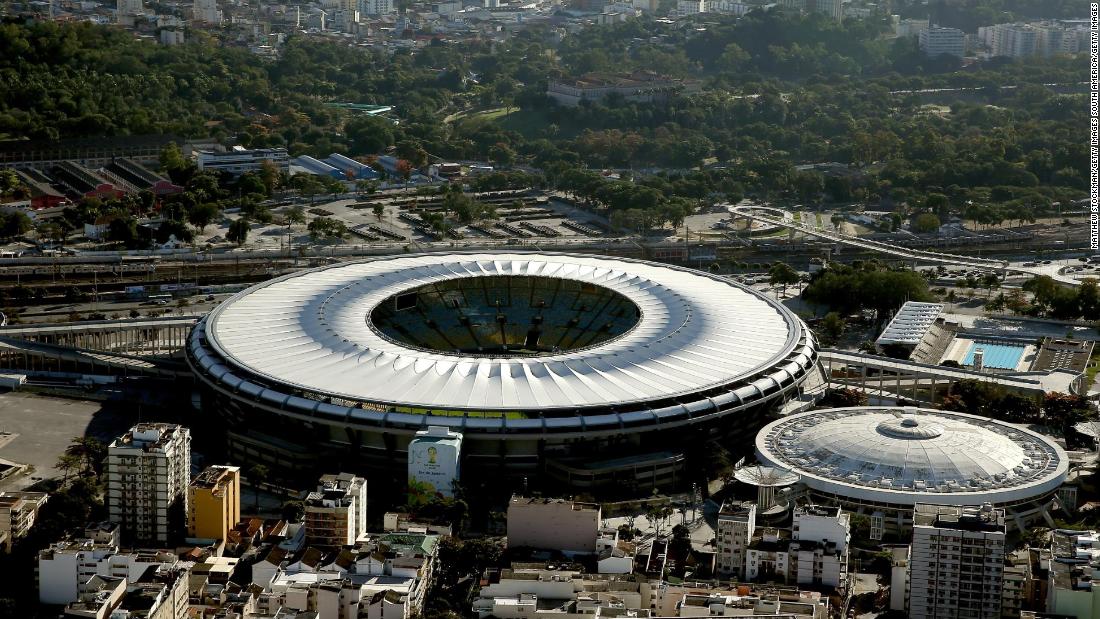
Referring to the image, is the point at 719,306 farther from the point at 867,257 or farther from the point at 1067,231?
the point at 1067,231

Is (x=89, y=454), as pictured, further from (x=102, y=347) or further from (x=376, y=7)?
(x=376, y=7)

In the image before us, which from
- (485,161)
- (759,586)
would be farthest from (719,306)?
(485,161)

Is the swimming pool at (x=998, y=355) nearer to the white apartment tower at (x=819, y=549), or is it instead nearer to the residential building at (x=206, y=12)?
the white apartment tower at (x=819, y=549)

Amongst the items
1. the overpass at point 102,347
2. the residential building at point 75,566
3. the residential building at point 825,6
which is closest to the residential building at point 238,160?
the overpass at point 102,347

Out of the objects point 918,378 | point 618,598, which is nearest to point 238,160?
point 918,378

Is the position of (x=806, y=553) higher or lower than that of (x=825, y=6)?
lower

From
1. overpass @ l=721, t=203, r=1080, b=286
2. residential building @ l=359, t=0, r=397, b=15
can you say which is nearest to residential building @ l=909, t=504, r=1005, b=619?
overpass @ l=721, t=203, r=1080, b=286
